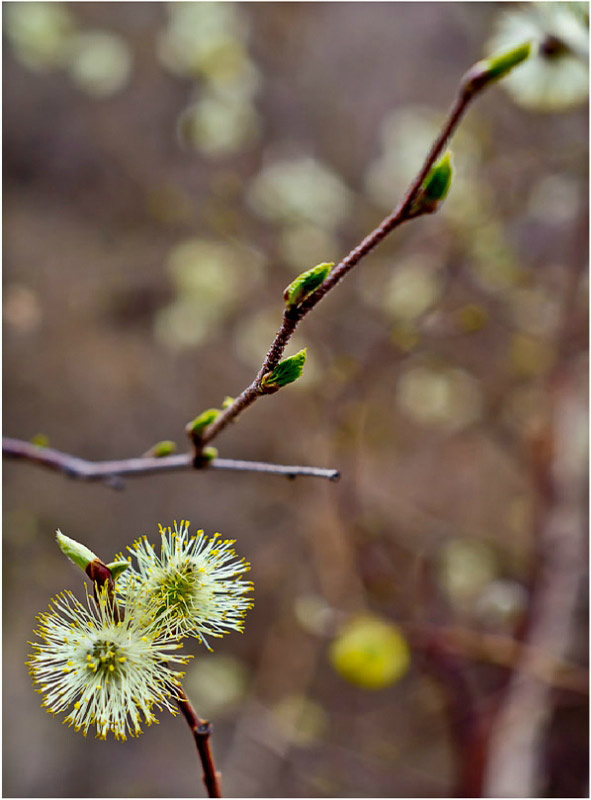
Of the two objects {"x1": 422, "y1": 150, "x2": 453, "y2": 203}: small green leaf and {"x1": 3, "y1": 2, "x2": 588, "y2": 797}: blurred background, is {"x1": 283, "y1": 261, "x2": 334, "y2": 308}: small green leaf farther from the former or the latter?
{"x1": 3, "y1": 2, "x2": 588, "y2": 797}: blurred background

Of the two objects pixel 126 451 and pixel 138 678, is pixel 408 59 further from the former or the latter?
pixel 138 678

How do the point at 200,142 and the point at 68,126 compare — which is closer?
the point at 200,142

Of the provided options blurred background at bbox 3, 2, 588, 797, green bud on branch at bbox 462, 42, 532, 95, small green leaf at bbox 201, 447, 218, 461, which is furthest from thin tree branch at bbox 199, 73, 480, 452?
blurred background at bbox 3, 2, 588, 797

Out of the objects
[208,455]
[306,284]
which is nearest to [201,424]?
[208,455]

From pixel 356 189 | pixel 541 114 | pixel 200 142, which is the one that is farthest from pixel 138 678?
pixel 541 114

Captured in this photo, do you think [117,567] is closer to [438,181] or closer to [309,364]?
[438,181]

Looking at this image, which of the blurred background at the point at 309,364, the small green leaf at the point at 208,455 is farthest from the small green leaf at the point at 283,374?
the blurred background at the point at 309,364
